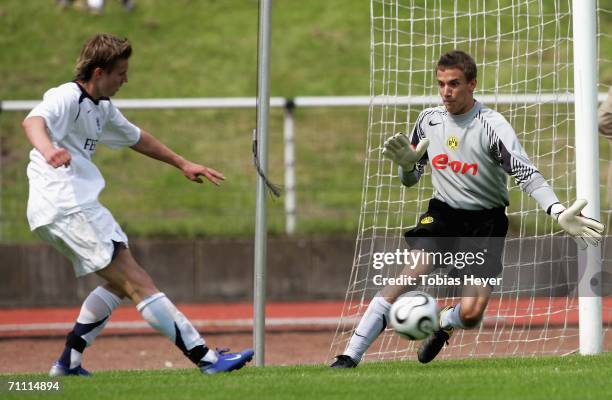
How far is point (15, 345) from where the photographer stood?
11.3 m

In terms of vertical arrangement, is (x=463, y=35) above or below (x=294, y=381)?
above

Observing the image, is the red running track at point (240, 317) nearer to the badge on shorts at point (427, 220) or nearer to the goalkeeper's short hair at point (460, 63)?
the badge on shorts at point (427, 220)

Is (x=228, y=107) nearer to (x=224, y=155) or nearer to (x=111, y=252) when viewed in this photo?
(x=224, y=155)

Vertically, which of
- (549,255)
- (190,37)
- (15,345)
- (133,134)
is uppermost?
(190,37)

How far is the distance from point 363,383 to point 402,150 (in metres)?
1.46

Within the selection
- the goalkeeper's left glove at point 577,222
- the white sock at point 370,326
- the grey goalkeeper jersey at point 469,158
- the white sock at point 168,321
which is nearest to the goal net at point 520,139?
the grey goalkeeper jersey at point 469,158

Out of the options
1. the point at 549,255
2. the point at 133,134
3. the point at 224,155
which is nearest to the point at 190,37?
the point at 224,155

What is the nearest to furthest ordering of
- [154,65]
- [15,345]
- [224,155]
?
[15,345] < [224,155] < [154,65]

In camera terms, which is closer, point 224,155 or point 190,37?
point 224,155

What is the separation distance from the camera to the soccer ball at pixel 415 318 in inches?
265

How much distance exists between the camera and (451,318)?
7.27 m

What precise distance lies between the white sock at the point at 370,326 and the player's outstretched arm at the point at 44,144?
207 centimetres

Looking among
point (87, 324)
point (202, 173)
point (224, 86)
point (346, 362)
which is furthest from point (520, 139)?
point (224, 86)

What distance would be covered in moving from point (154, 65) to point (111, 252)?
572 inches
